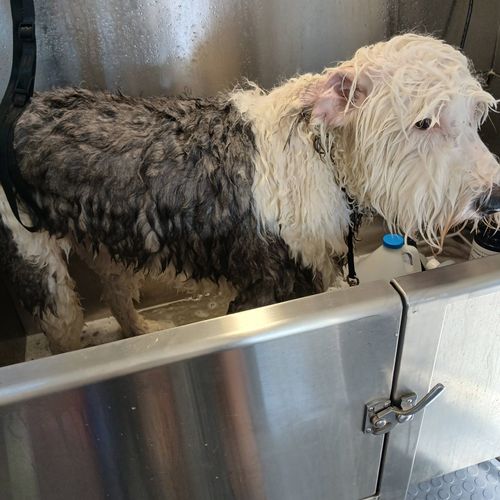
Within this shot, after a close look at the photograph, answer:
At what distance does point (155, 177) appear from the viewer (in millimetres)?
1123

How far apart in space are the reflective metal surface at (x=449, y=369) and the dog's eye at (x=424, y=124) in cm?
25

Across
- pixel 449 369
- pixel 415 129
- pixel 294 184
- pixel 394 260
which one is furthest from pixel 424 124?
pixel 394 260

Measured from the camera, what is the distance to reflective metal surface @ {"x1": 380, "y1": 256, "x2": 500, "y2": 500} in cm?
81

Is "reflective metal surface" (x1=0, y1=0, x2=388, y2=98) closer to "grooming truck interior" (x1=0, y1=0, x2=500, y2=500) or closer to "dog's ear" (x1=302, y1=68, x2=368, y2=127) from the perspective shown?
"grooming truck interior" (x1=0, y1=0, x2=500, y2=500)

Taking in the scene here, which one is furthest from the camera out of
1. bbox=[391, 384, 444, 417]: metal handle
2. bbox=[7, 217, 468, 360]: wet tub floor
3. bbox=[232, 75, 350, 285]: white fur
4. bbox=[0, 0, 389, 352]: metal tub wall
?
bbox=[7, 217, 468, 360]: wet tub floor

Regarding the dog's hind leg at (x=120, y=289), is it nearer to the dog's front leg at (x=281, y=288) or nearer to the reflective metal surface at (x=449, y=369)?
the dog's front leg at (x=281, y=288)

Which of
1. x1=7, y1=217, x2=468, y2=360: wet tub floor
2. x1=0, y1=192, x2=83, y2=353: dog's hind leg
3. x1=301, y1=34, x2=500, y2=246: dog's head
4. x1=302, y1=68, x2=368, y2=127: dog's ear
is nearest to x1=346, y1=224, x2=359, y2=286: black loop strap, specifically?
x1=301, y1=34, x2=500, y2=246: dog's head

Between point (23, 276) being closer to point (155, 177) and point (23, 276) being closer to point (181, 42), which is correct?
point (155, 177)

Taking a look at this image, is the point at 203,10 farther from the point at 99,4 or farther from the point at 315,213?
the point at 315,213

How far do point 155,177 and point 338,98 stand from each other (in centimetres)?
41

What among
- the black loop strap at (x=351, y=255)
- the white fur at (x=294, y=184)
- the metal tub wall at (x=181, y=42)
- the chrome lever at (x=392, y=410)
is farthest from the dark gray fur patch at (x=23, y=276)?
the chrome lever at (x=392, y=410)

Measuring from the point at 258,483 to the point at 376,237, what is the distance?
117 centimetres

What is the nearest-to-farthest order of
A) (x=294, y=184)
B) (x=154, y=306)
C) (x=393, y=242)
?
(x=294, y=184) → (x=393, y=242) → (x=154, y=306)

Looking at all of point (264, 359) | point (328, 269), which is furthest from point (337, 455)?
point (328, 269)
